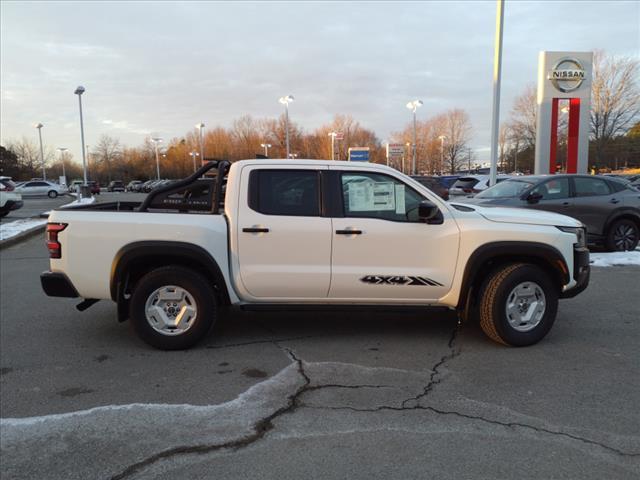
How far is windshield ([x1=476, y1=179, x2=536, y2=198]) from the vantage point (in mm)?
10748

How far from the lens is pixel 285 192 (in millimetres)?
4895

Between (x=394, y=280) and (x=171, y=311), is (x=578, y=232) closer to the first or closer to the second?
(x=394, y=280)

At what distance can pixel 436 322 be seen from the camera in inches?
229

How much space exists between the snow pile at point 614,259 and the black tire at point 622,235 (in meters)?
0.28

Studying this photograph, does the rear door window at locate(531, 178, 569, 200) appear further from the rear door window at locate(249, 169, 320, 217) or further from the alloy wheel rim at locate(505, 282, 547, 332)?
the rear door window at locate(249, 169, 320, 217)

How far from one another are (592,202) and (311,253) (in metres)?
8.06

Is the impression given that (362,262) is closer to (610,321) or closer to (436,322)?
(436,322)

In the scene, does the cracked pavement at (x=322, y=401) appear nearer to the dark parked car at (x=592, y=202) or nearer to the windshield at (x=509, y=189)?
the dark parked car at (x=592, y=202)

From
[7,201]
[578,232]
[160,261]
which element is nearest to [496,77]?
[578,232]

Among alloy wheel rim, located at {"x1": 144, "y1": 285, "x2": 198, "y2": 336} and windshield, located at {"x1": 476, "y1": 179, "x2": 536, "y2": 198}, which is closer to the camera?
alloy wheel rim, located at {"x1": 144, "y1": 285, "x2": 198, "y2": 336}

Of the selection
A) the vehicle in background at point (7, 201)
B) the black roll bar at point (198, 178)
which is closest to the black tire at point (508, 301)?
the black roll bar at point (198, 178)

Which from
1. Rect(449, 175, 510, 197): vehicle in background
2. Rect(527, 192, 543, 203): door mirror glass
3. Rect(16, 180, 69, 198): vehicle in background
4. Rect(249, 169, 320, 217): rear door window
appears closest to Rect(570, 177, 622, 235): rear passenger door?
Rect(527, 192, 543, 203): door mirror glass

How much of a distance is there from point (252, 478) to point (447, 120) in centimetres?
7034

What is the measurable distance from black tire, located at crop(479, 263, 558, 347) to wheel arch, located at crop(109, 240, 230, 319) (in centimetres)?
256
